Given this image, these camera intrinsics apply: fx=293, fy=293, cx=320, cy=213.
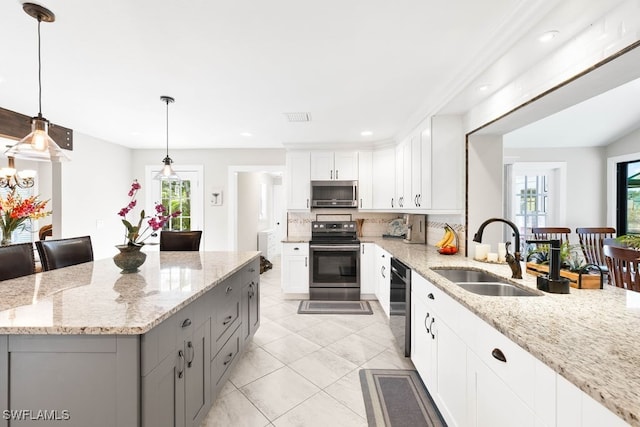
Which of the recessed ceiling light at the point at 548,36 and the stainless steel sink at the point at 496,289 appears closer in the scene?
the recessed ceiling light at the point at 548,36

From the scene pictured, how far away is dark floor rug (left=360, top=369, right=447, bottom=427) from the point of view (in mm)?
1824

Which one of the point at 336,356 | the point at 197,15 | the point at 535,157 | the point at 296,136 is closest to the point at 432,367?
the point at 336,356

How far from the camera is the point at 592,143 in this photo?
409 cm

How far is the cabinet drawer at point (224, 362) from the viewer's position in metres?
1.83

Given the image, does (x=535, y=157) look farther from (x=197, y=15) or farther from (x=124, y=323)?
(x=124, y=323)

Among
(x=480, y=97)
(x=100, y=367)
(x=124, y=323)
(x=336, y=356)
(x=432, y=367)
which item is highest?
(x=480, y=97)

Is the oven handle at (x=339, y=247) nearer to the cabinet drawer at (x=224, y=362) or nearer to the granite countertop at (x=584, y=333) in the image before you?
the cabinet drawer at (x=224, y=362)

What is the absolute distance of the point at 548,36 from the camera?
4.92ft

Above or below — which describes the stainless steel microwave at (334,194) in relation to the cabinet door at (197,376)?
above

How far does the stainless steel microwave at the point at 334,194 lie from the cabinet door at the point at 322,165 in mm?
108

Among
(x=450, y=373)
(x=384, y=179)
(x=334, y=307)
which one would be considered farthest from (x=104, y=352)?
(x=384, y=179)

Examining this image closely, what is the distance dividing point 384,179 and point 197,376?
3.53 meters

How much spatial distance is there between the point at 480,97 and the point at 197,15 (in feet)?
6.99

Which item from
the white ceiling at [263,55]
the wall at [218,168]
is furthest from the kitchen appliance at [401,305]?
the wall at [218,168]
